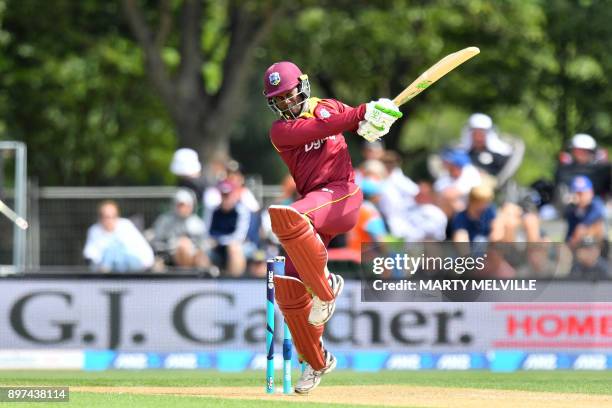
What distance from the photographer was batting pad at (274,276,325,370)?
9.99 m

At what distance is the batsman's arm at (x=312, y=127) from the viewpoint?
9.71 metres

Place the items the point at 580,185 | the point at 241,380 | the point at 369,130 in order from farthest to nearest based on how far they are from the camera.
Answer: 1. the point at 580,185
2. the point at 241,380
3. the point at 369,130

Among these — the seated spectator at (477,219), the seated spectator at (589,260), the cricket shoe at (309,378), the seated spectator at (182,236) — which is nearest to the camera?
the cricket shoe at (309,378)

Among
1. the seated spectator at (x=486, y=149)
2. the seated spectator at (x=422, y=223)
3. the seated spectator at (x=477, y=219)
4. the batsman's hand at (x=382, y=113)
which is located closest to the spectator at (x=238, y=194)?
the seated spectator at (x=422, y=223)

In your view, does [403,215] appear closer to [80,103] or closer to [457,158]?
[457,158]

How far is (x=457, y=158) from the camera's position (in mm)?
16391

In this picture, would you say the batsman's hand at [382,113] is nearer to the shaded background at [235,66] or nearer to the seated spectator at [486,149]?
the seated spectator at [486,149]

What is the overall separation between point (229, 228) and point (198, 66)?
28.1 feet

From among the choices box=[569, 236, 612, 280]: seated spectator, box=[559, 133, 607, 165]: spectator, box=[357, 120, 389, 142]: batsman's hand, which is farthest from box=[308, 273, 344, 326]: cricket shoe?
box=[559, 133, 607, 165]: spectator

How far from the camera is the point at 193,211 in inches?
693

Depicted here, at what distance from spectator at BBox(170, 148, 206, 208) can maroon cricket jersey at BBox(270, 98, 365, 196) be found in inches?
285

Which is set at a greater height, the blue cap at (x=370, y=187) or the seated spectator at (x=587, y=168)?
the seated spectator at (x=587, y=168)

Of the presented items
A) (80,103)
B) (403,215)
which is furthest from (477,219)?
(80,103)

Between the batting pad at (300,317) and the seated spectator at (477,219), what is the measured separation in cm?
493
